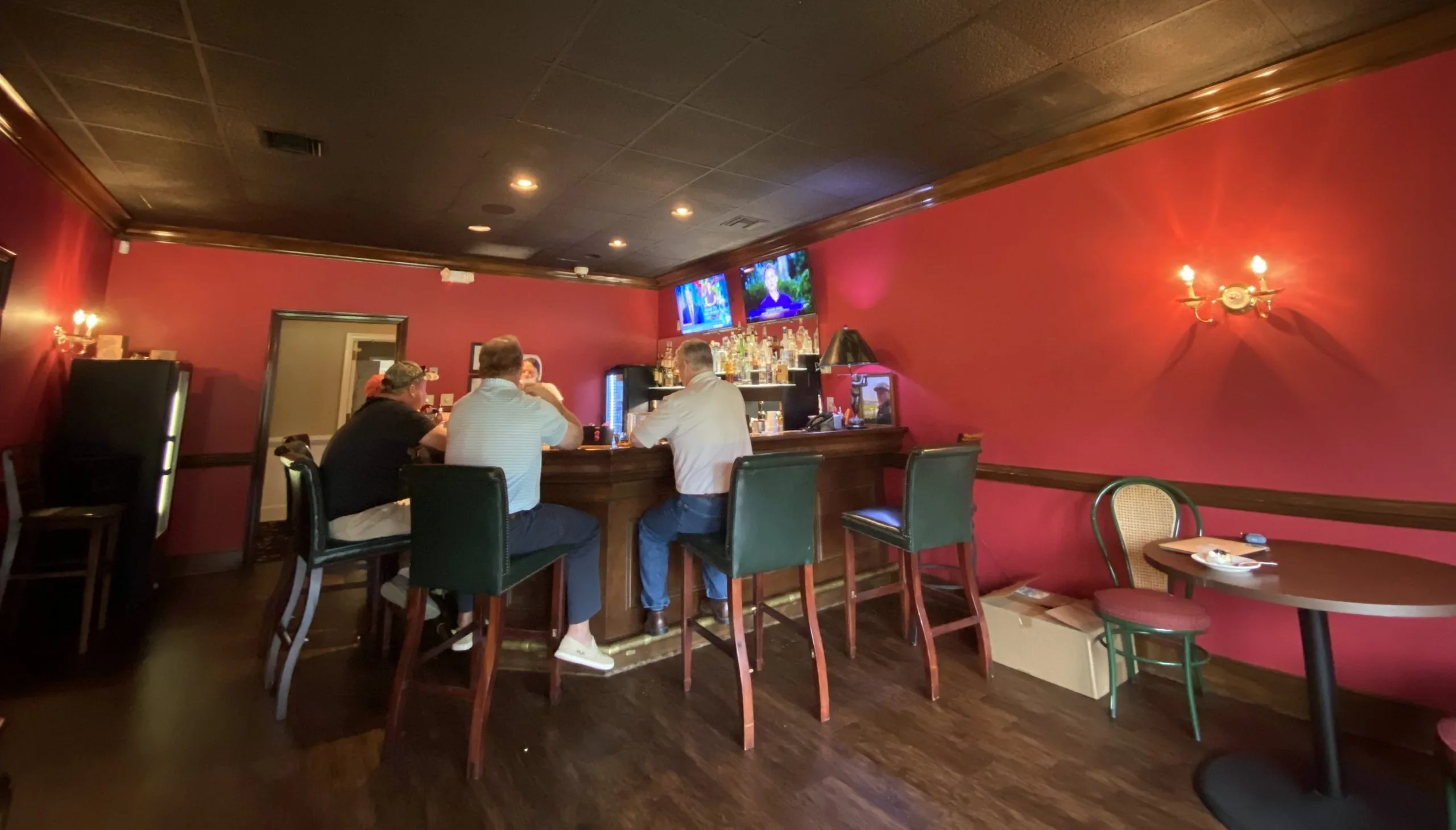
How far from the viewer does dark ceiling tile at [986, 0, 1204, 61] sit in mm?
2066

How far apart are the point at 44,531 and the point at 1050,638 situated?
5.61 meters

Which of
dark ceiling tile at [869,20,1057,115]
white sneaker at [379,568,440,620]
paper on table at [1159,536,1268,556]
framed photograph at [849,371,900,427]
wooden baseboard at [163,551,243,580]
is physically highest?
dark ceiling tile at [869,20,1057,115]

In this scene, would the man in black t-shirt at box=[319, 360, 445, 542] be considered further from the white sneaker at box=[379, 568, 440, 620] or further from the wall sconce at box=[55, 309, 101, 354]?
the wall sconce at box=[55, 309, 101, 354]

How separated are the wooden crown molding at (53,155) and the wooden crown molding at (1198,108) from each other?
453 cm

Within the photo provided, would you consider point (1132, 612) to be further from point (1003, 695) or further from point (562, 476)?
point (562, 476)

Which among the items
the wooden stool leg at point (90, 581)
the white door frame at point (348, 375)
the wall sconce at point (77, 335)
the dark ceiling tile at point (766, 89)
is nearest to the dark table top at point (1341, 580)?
the dark ceiling tile at point (766, 89)

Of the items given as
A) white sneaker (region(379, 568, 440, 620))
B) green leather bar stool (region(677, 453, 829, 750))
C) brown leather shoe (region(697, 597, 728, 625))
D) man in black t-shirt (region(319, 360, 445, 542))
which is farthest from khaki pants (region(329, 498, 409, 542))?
brown leather shoe (region(697, 597, 728, 625))

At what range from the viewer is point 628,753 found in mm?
2143

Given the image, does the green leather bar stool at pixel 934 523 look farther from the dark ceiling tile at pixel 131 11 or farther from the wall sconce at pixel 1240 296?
the dark ceiling tile at pixel 131 11

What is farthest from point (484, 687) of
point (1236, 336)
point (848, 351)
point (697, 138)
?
point (1236, 336)

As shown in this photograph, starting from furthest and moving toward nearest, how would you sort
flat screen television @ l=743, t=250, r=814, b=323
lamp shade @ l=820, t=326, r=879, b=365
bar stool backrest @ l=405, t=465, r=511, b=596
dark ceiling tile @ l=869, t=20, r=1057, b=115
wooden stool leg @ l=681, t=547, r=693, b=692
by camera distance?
flat screen television @ l=743, t=250, r=814, b=323
lamp shade @ l=820, t=326, r=879, b=365
wooden stool leg @ l=681, t=547, r=693, b=692
dark ceiling tile @ l=869, t=20, r=1057, b=115
bar stool backrest @ l=405, t=465, r=511, b=596

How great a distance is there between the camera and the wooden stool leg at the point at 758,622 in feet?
9.11

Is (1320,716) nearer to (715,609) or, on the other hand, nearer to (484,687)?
(715,609)

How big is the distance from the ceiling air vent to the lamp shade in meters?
3.24
